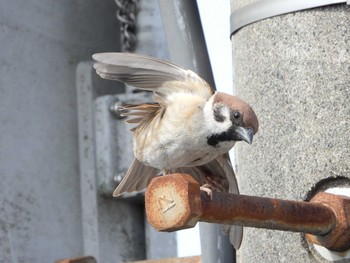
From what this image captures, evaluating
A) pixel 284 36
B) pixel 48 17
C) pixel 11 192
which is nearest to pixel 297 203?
pixel 284 36

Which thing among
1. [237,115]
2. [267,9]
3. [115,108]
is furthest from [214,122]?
[115,108]

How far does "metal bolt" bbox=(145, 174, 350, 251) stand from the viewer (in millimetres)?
1879

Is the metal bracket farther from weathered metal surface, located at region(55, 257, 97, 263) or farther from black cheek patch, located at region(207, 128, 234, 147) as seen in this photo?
weathered metal surface, located at region(55, 257, 97, 263)

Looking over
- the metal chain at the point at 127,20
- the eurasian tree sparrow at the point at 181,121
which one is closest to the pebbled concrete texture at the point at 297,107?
the eurasian tree sparrow at the point at 181,121

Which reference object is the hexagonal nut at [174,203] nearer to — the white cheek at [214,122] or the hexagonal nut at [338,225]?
the hexagonal nut at [338,225]

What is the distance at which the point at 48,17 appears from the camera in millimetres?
4051

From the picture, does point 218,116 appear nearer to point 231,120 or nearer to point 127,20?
point 231,120

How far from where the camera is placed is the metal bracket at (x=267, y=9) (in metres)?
2.30

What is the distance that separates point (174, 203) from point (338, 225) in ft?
1.30

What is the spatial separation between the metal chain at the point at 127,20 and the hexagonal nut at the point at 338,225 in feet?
6.39

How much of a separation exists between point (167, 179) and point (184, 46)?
619mm

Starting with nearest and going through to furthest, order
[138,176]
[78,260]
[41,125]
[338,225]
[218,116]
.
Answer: [338,225] < [218,116] < [78,260] < [138,176] < [41,125]

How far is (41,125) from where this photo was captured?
3.99 m

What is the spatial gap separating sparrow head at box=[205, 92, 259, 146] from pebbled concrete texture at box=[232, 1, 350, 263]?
1.4 inches
